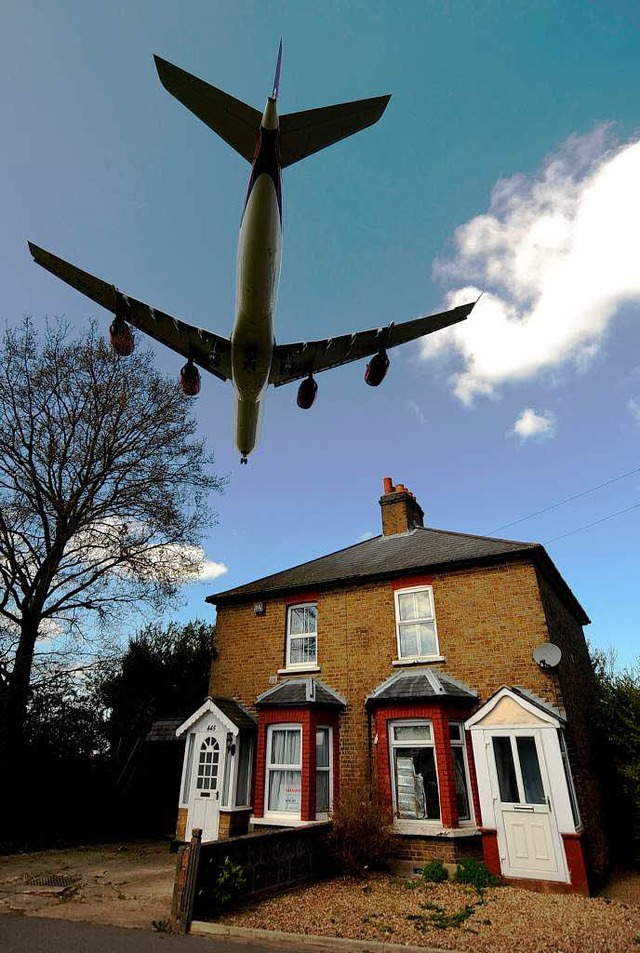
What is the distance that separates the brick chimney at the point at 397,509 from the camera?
55.4 feet

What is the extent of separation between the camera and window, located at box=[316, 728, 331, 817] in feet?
39.1

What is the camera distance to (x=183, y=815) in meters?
12.6

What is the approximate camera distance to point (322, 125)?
335 inches

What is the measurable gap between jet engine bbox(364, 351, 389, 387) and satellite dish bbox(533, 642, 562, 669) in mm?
6513

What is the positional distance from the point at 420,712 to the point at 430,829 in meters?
2.12

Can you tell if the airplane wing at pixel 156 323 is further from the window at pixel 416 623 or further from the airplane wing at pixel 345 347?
the window at pixel 416 623

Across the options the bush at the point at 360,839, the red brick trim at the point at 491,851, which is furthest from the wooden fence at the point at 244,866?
the red brick trim at the point at 491,851

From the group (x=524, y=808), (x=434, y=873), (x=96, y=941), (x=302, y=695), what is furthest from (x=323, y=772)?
(x=96, y=941)

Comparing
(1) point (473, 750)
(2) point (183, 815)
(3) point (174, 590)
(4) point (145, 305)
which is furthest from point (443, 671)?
(4) point (145, 305)

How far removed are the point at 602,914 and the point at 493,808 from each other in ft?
8.30

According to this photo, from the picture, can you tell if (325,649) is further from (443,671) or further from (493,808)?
(493,808)

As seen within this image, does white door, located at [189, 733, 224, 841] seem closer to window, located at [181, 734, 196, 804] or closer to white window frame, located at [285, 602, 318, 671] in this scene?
window, located at [181, 734, 196, 804]

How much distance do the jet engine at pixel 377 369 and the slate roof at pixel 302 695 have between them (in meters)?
7.44

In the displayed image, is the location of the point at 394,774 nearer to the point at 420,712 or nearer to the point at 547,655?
the point at 420,712
